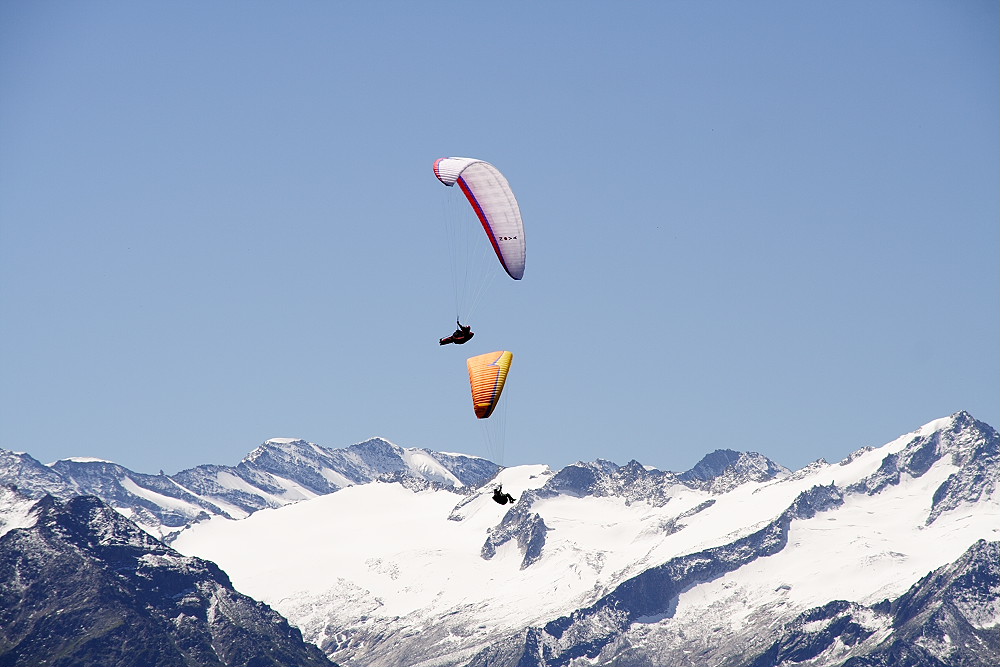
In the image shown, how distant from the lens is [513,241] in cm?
17875

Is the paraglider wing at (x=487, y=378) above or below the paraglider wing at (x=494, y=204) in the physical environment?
below

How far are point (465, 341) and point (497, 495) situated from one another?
17759mm

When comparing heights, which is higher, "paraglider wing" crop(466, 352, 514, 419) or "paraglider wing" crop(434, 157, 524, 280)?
"paraglider wing" crop(434, 157, 524, 280)

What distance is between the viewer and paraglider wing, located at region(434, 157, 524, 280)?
177800 mm

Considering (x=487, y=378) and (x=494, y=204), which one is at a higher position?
(x=494, y=204)

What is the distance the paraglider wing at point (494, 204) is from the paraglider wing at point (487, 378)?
40.5ft

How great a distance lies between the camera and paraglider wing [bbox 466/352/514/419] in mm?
177375

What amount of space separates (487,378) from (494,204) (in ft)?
67.1

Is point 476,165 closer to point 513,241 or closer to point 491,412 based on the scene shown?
point 513,241

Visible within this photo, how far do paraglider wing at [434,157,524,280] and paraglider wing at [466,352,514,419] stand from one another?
12.4 m

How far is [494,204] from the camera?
180250 mm

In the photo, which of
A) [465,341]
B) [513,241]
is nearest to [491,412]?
[465,341]

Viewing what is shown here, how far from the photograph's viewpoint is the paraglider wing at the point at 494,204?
583 ft

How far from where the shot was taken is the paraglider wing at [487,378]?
17738 cm
